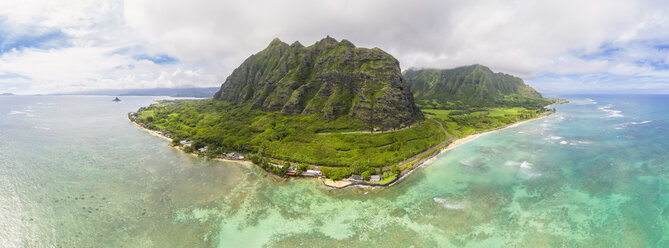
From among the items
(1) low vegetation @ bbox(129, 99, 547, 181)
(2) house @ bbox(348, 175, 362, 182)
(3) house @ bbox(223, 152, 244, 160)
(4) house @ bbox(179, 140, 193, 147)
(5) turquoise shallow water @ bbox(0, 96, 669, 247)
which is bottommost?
(5) turquoise shallow water @ bbox(0, 96, 669, 247)

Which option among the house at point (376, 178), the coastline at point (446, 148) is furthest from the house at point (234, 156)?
the coastline at point (446, 148)

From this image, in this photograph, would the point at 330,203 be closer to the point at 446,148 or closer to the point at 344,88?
the point at 446,148

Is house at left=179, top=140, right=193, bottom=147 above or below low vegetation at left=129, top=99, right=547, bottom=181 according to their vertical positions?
below

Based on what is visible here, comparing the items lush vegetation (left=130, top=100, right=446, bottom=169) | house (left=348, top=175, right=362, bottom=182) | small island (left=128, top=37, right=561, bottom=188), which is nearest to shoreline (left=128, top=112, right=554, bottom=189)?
small island (left=128, top=37, right=561, bottom=188)

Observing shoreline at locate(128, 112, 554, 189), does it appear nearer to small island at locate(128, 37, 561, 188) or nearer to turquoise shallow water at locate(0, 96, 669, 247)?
small island at locate(128, 37, 561, 188)

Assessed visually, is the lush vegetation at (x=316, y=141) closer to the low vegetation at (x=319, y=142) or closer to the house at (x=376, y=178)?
the low vegetation at (x=319, y=142)

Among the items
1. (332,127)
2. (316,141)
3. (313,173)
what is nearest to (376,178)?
(313,173)
